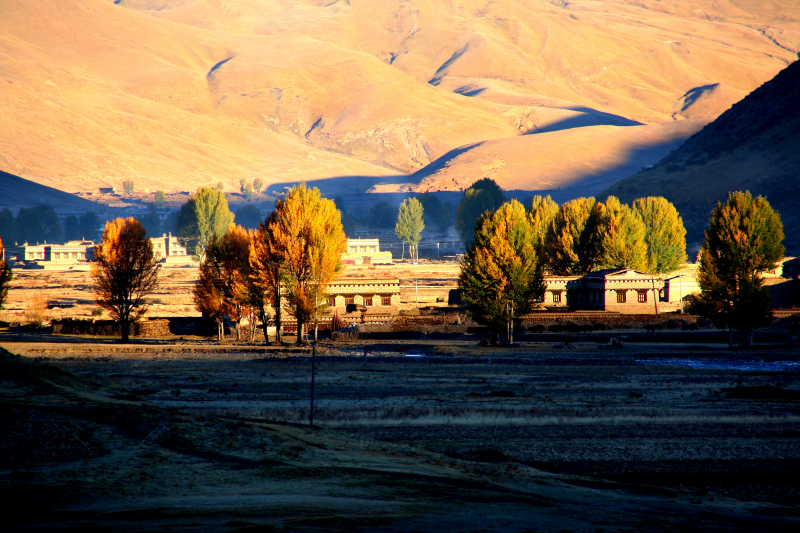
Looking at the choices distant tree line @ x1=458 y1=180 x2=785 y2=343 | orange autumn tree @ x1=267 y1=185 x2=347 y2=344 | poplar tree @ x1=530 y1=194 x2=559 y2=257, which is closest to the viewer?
distant tree line @ x1=458 y1=180 x2=785 y2=343

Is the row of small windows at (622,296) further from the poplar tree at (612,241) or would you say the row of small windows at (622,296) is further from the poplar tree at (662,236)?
the poplar tree at (662,236)

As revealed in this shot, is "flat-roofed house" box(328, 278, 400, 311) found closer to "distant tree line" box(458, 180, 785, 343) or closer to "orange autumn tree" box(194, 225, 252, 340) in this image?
"orange autumn tree" box(194, 225, 252, 340)

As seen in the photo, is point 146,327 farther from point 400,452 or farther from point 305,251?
point 400,452

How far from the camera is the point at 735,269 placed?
81.3 m

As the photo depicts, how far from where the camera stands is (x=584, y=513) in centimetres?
2380

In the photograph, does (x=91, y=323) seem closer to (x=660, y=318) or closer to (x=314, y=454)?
(x=660, y=318)

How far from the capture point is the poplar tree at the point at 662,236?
Answer: 138875mm

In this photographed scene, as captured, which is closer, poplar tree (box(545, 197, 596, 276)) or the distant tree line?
the distant tree line

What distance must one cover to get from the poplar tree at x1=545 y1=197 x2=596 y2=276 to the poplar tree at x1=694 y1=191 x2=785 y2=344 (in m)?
42.5

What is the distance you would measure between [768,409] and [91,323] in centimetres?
7132

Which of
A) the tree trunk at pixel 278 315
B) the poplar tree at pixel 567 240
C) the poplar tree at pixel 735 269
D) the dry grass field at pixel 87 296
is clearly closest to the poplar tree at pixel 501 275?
the poplar tree at pixel 735 269

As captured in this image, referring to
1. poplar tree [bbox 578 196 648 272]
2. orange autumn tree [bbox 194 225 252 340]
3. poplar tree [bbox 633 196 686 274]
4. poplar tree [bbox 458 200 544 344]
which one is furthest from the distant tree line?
poplar tree [bbox 633 196 686 274]

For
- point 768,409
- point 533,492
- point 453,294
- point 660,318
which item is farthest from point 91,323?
point 533,492

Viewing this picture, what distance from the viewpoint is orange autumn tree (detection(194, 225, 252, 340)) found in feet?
291
